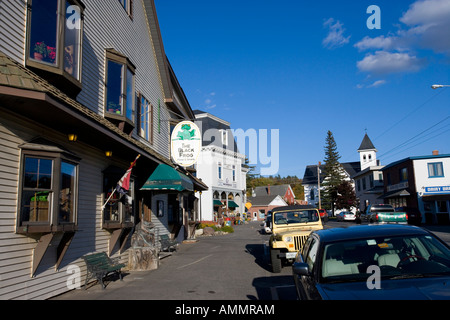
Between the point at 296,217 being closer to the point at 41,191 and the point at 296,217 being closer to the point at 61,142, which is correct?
the point at 61,142

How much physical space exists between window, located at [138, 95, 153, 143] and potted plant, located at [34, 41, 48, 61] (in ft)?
23.6

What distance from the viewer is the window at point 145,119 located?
15839 mm

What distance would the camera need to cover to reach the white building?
42719 millimetres

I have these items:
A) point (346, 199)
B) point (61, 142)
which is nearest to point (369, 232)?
point (61, 142)

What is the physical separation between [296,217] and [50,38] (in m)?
9.63

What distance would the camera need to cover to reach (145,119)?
16.5m

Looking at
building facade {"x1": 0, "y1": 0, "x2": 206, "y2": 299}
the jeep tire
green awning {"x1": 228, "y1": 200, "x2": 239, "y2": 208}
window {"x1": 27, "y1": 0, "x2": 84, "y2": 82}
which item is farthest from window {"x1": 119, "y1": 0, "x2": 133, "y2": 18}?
green awning {"x1": 228, "y1": 200, "x2": 239, "y2": 208}

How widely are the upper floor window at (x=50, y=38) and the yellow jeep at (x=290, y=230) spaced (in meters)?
7.18

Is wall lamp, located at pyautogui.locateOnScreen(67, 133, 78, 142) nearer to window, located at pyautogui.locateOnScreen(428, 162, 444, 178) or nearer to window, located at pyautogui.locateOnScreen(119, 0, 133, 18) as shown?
window, located at pyautogui.locateOnScreen(119, 0, 133, 18)

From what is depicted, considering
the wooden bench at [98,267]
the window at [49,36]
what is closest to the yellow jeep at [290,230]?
the wooden bench at [98,267]

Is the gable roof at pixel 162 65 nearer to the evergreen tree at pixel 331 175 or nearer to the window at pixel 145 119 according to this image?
the window at pixel 145 119

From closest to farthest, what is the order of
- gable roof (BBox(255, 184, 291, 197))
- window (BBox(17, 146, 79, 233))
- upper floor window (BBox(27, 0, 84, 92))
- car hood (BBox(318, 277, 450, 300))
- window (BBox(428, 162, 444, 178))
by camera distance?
1. car hood (BBox(318, 277, 450, 300))
2. window (BBox(17, 146, 79, 233))
3. upper floor window (BBox(27, 0, 84, 92))
4. window (BBox(428, 162, 444, 178))
5. gable roof (BBox(255, 184, 291, 197))
